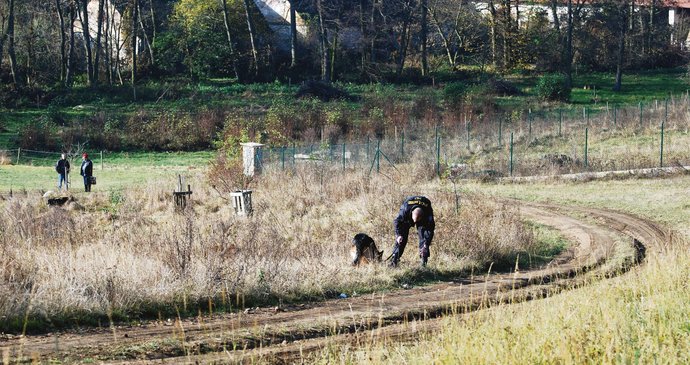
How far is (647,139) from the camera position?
41.3m

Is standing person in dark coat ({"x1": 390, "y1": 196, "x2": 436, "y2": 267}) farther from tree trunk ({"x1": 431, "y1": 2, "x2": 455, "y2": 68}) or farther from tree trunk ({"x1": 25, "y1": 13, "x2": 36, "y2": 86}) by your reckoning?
tree trunk ({"x1": 431, "y1": 2, "x2": 455, "y2": 68})

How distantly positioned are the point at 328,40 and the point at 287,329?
2303 inches

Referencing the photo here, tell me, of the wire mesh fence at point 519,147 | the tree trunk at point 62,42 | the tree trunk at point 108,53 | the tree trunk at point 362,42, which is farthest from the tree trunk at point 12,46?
the tree trunk at point 362,42

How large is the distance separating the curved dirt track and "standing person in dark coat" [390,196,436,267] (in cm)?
104

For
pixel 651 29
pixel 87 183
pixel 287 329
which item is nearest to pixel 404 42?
pixel 651 29

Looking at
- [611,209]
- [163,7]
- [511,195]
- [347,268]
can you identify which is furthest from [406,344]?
[163,7]

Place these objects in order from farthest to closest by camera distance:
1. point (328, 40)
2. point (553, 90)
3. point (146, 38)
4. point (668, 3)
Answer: point (668, 3) < point (328, 40) < point (146, 38) < point (553, 90)

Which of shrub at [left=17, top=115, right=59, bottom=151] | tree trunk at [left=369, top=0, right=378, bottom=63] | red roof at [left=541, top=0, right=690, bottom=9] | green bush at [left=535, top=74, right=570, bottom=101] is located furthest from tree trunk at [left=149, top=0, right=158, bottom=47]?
red roof at [left=541, top=0, right=690, bottom=9]

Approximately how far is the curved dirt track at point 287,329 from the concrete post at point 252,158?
17.6 meters

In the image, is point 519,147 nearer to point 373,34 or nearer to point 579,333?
point 373,34

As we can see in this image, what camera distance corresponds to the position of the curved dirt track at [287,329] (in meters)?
11.2

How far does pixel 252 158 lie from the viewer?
1387 inches

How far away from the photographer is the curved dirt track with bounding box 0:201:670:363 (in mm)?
11231

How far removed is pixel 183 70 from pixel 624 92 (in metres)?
30.1
